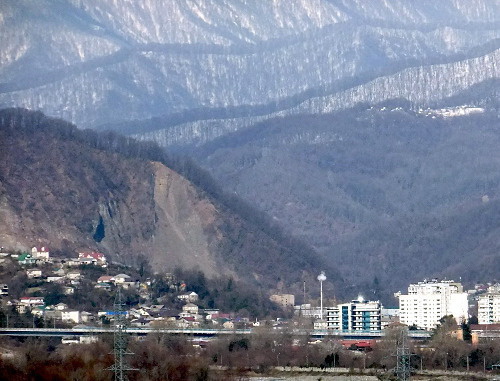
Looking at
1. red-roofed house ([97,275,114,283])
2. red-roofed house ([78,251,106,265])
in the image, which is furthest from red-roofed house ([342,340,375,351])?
red-roofed house ([78,251,106,265])

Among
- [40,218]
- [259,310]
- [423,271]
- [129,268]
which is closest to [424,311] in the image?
[259,310]

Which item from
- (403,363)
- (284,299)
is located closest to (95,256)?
(284,299)

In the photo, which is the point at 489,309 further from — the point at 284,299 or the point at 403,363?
the point at 403,363

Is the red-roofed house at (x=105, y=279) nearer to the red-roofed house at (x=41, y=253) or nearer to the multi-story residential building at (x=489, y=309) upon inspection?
the red-roofed house at (x=41, y=253)

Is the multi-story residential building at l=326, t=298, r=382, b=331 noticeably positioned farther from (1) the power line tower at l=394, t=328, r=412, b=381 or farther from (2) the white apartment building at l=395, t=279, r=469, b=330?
(1) the power line tower at l=394, t=328, r=412, b=381

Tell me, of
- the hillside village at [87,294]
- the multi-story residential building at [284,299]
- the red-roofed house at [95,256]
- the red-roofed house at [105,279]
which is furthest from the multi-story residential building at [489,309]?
the red-roofed house at [95,256]

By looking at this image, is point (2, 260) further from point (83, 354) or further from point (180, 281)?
point (83, 354)
